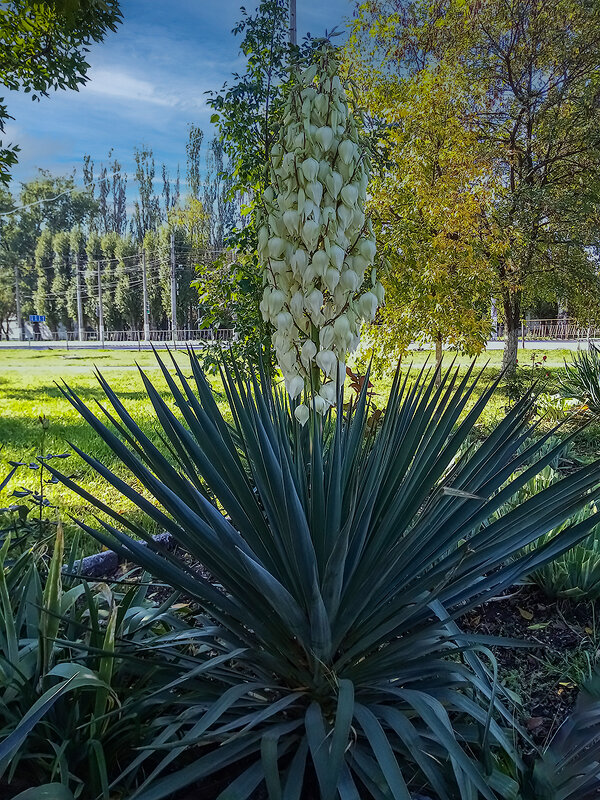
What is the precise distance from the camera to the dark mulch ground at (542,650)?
110cm

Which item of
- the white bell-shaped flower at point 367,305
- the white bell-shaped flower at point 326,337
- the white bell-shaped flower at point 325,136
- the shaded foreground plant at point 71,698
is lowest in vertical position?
the shaded foreground plant at point 71,698

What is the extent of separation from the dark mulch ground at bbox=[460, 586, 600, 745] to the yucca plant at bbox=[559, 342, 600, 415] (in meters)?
2.80

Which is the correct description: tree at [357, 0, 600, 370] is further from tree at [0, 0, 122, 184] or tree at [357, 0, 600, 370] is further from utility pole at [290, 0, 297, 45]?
tree at [0, 0, 122, 184]

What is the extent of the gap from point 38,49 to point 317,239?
1.56m

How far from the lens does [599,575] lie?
1470mm

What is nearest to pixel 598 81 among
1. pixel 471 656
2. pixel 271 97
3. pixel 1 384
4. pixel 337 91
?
pixel 271 97

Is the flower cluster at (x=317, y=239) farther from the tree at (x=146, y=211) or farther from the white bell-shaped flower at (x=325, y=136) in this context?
the tree at (x=146, y=211)

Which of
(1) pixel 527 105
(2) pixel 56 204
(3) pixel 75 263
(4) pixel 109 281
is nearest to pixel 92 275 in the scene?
(4) pixel 109 281

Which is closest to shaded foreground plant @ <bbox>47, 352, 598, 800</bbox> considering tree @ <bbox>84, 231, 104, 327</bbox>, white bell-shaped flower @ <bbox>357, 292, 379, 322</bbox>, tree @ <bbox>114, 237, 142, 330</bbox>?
white bell-shaped flower @ <bbox>357, 292, 379, 322</bbox>

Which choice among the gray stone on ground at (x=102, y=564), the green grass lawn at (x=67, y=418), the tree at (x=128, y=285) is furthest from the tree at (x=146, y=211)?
the gray stone on ground at (x=102, y=564)

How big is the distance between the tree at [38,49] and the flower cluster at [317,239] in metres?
0.91

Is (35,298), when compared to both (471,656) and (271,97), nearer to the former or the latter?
(271,97)

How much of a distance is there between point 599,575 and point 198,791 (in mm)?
1183

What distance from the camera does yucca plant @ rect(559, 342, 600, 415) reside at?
402 centimetres
